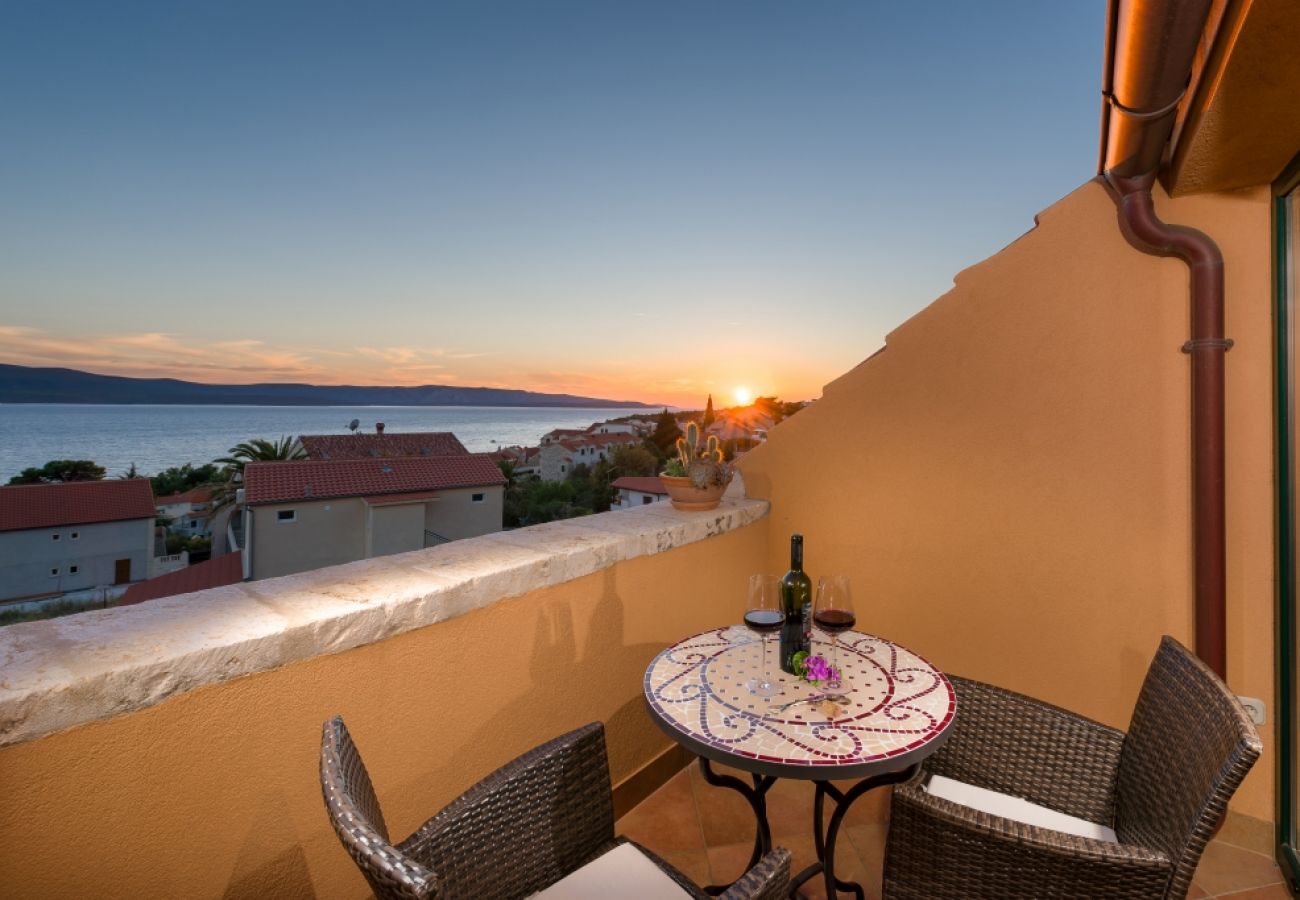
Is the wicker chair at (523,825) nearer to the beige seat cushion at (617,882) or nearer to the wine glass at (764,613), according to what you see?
the beige seat cushion at (617,882)

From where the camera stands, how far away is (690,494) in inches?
95.6

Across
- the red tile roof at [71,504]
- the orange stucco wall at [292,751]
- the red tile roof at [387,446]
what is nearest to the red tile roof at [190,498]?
the red tile roof at [387,446]

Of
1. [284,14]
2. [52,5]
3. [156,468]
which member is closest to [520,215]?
[284,14]

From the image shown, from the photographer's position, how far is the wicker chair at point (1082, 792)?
95cm

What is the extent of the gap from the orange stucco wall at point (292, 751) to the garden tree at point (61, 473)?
25.2 meters

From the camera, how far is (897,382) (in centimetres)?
250

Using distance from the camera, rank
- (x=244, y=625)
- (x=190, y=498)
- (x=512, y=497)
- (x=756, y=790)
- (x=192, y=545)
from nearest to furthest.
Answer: (x=244, y=625), (x=756, y=790), (x=512, y=497), (x=192, y=545), (x=190, y=498)

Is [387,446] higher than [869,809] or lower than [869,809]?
higher

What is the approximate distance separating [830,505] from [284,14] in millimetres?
7346

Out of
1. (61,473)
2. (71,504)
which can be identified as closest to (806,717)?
(71,504)

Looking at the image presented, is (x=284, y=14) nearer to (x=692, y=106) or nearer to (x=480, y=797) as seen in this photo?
(x=692, y=106)

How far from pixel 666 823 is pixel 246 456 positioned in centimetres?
2672

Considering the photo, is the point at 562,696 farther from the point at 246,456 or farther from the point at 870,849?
the point at 246,456

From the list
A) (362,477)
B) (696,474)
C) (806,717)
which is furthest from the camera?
(362,477)
